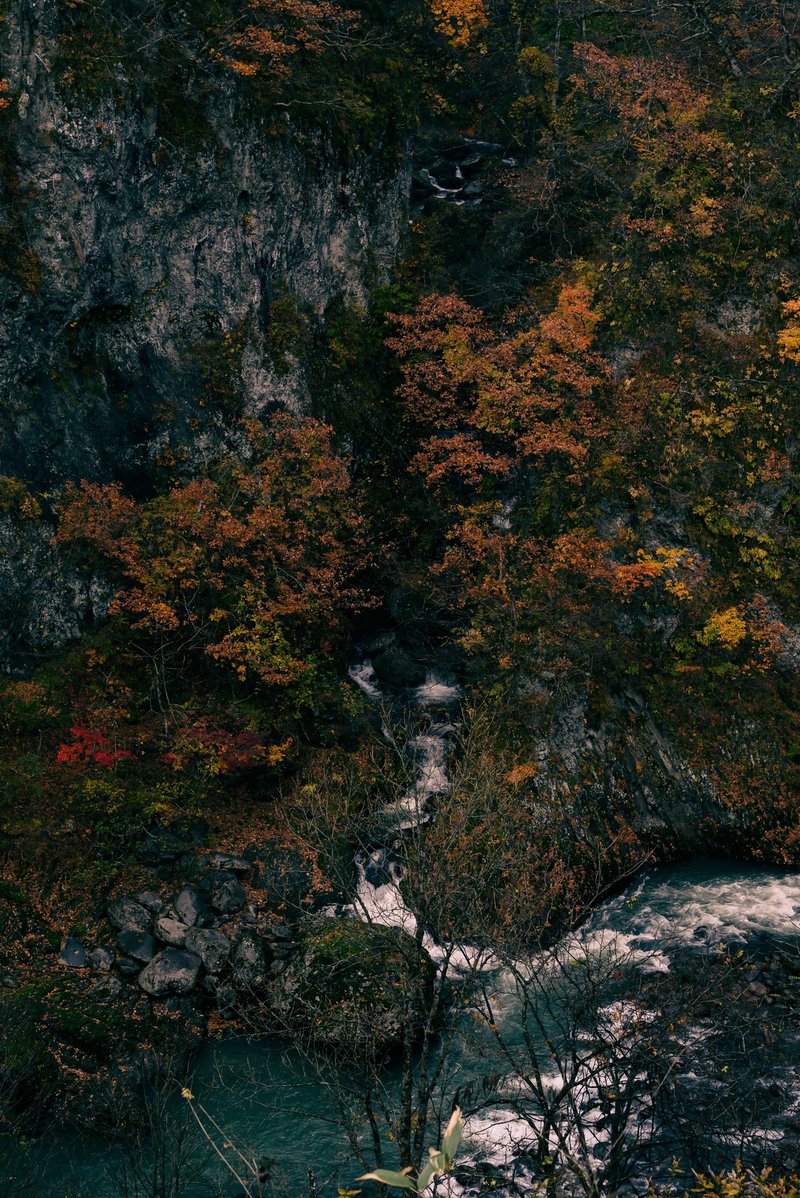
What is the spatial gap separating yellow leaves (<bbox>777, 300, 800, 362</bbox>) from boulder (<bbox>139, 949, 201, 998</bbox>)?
18.1 meters

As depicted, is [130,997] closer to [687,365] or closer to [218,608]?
[218,608]

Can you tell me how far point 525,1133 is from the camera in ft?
43.0

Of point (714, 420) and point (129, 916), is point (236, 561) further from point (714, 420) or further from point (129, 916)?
point (714, 420)

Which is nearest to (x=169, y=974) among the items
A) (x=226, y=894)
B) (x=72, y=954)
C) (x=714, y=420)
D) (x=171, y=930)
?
(x=171, y=930)

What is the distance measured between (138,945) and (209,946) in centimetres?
121

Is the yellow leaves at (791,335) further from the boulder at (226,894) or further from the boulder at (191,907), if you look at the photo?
the boulder at (191,907)

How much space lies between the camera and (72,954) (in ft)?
53.3

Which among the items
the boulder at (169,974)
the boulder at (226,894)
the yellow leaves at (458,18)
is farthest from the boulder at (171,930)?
the yellow leaves at (458,18)

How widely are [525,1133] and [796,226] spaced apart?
20.6 m

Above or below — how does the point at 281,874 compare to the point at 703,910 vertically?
below

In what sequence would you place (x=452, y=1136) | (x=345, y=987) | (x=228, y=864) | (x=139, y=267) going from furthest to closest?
(x=139, y=267) → (x=228, y=864) → (x=345, y=987) → (x=452, y=1136)

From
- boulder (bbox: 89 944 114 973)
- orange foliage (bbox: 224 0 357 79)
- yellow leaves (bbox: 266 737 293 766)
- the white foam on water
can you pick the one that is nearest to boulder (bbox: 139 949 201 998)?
boulder (bbox: 89 944 114 973)

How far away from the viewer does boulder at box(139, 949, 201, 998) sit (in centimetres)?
1611

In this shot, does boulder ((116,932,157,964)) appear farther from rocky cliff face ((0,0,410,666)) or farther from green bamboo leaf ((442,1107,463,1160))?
green bamboo leaf ((442,1107,463,1160))
